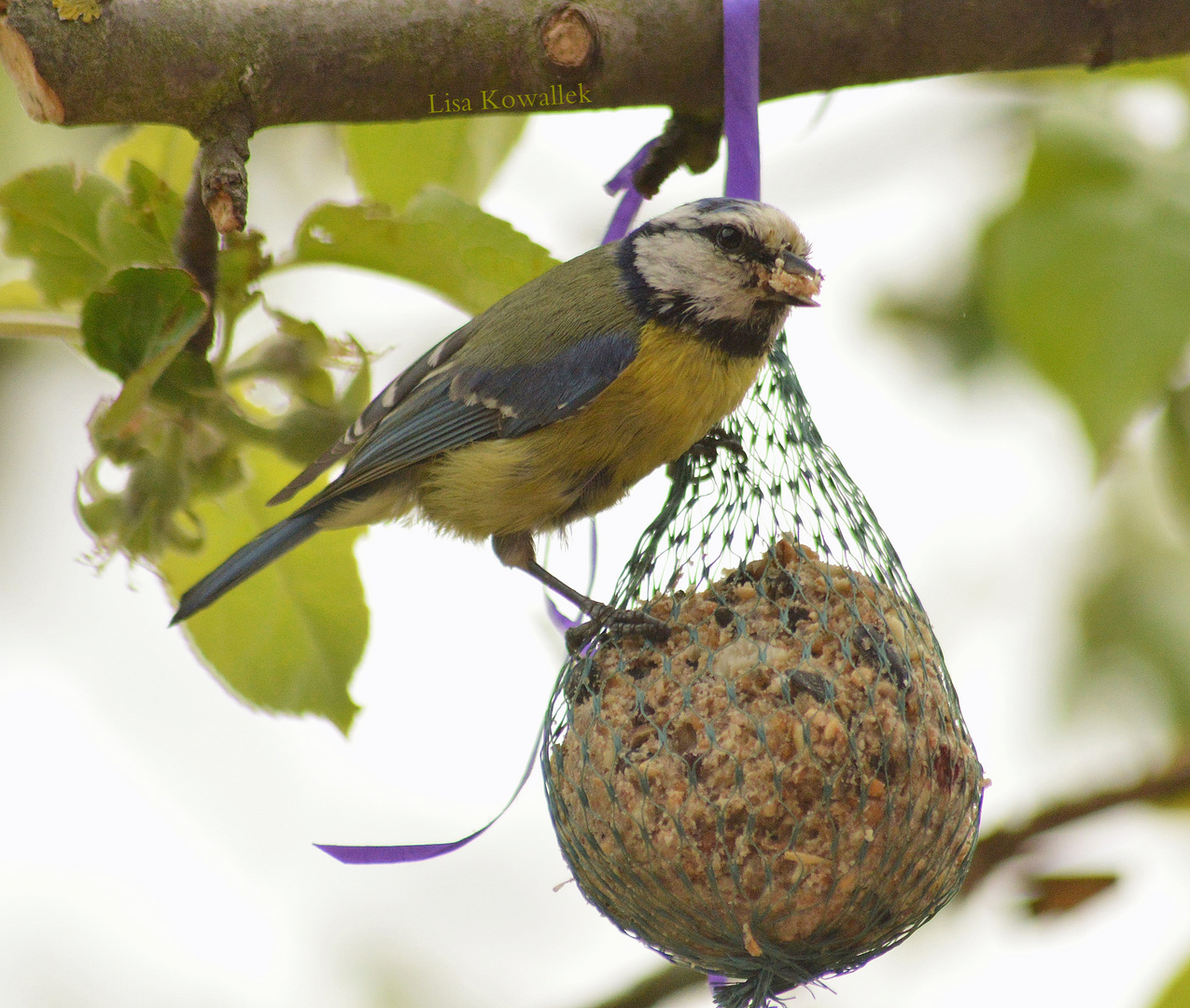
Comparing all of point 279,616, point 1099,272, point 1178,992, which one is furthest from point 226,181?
point 1178,992

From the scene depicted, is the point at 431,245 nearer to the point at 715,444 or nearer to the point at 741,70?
the point at 741,70

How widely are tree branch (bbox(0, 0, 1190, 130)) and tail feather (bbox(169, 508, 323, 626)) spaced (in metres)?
0.64

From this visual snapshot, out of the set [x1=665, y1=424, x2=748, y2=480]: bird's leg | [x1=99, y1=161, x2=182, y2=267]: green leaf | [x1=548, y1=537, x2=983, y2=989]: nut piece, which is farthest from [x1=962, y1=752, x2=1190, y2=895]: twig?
[x1=99, y1=161, x2=182, y2=267]: green leaf

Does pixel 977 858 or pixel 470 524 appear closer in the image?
pixel 977 858

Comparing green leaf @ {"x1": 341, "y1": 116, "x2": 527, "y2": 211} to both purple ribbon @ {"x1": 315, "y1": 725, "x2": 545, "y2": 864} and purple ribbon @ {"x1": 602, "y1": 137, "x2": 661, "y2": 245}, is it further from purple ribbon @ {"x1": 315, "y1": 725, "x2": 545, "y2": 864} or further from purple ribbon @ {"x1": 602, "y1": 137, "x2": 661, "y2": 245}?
purple ribbon @ {"x1": 315, "y1": 725, "x2": 545, "y2": 864}

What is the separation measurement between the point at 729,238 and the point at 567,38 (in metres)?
0.41

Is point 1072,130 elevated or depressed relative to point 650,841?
elevated

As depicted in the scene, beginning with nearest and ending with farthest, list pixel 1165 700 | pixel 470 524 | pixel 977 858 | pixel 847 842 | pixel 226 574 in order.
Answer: pixel 847 842 → pixel 977 858 → pixel 226 574 → pixel 470 524 → pixel 1165 700

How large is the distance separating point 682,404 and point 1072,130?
0.68 m

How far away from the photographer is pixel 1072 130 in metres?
1.76

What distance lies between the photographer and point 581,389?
2072 millimetres

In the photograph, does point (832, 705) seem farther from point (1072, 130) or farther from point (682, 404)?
point (1072, 130)

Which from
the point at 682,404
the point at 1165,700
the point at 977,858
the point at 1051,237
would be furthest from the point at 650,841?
the point at 1165,700

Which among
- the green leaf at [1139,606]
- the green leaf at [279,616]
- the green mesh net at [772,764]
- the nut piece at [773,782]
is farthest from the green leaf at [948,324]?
the green leaf at [279,616]
